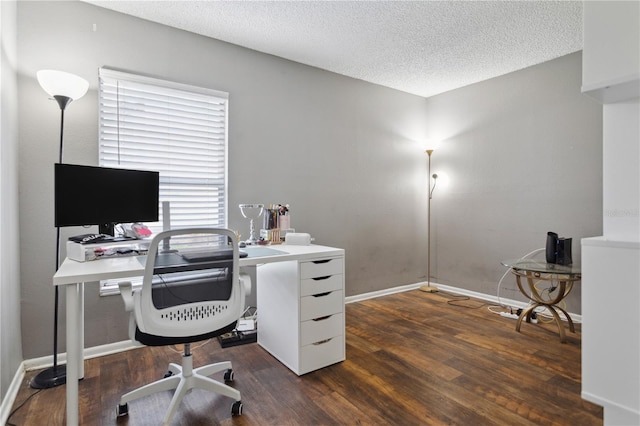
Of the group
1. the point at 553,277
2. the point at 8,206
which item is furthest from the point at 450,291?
the point at 8,206

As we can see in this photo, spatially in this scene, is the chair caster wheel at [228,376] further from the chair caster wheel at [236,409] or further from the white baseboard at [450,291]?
the white baseboard at [450,291]

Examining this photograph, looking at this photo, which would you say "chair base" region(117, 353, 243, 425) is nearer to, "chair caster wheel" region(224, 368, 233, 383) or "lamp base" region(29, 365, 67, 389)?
"chair caster wheel" region(224, 368, 233, 383)

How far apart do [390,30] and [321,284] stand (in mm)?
2143

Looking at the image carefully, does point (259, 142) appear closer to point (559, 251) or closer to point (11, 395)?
point (11, 395)

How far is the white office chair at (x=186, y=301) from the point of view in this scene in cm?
162

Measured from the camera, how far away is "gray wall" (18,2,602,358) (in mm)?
2307

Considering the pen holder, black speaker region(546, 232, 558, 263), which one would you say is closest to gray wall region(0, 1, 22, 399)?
the pen holder

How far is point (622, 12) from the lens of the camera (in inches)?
39.6

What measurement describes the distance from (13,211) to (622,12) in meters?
3.03

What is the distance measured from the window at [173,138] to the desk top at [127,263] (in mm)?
744

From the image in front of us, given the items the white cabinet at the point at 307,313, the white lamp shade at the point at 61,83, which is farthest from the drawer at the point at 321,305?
the white lamp shade at the point at 61,83

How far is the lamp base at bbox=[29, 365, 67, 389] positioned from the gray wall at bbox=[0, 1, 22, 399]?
132 millimetres

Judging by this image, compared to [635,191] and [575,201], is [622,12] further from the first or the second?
[575,201]

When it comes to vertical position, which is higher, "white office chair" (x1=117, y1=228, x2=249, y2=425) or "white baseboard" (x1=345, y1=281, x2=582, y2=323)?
"white office chair" (x1=117, y1=228, x2=249, y2=425)
